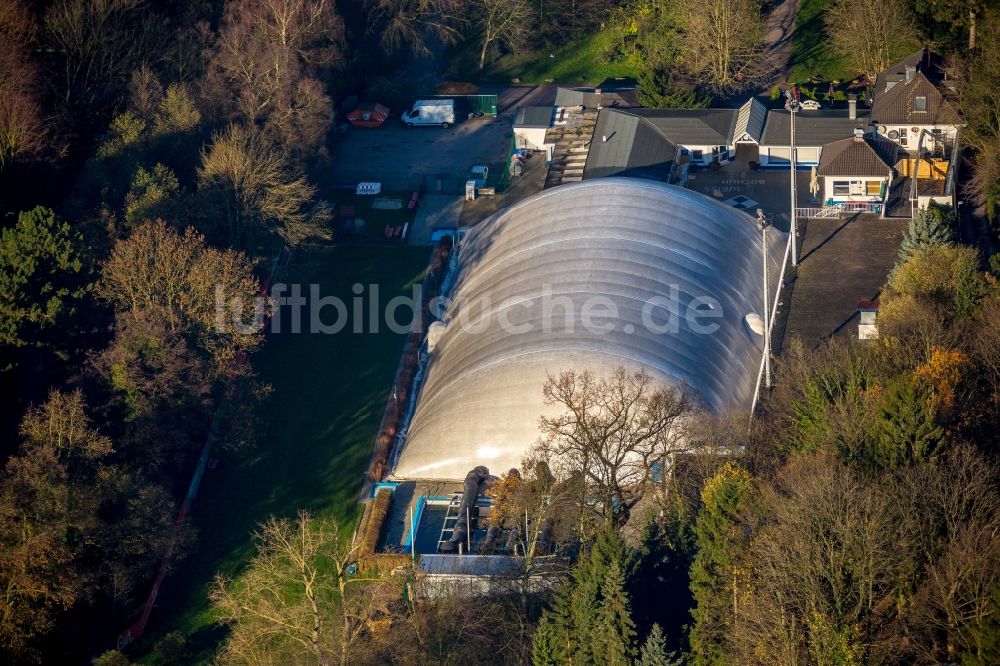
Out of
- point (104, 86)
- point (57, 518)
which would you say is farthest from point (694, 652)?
point (104, 86)

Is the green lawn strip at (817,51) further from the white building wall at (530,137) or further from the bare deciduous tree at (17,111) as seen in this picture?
the bare deciduous tree at (17,111)

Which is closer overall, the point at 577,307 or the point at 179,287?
the point at 179,287

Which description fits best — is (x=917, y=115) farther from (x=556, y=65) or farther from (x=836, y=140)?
(x=556, y=65)

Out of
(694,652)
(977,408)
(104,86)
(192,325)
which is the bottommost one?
(694,652)

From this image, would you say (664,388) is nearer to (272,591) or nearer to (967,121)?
(272,591)

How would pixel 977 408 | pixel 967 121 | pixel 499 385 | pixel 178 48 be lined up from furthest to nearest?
pixel 178 48 < pixel 967 121 < pixel 499 385 < pixel 977 408

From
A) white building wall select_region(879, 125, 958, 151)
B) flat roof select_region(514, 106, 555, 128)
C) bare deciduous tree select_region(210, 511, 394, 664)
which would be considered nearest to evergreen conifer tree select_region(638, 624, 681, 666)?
bare deciduous tree select_region(210, 511, 394, 664)

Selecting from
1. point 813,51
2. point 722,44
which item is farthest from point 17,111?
point 813,51
